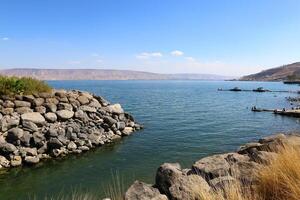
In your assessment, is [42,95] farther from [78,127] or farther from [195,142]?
→ [195,142]

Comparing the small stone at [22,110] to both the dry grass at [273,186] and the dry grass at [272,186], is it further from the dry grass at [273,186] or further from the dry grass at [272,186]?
the dry grass at [273,186]

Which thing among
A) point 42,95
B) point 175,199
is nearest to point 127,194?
point 175,199

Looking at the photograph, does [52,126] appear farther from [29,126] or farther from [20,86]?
[20,86]

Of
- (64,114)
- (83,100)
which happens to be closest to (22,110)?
(64,114)

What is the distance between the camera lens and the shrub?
73.8 feet

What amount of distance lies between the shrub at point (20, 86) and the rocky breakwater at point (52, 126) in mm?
794

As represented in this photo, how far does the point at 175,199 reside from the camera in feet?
23.2

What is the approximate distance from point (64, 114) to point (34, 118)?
236cm

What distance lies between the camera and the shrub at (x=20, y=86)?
22.5 m

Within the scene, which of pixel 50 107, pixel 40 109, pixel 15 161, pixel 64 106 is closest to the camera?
pixel 15 161

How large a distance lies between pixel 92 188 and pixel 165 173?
6.63 metres

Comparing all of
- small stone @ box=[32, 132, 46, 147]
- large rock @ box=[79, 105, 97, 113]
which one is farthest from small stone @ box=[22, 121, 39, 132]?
large rock @ box=[79, 105, 97, 113]

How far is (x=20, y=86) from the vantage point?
2336cm

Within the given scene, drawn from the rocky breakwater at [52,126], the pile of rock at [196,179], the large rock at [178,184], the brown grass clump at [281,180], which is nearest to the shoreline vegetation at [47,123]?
the rocky breakwater at [52,126]
